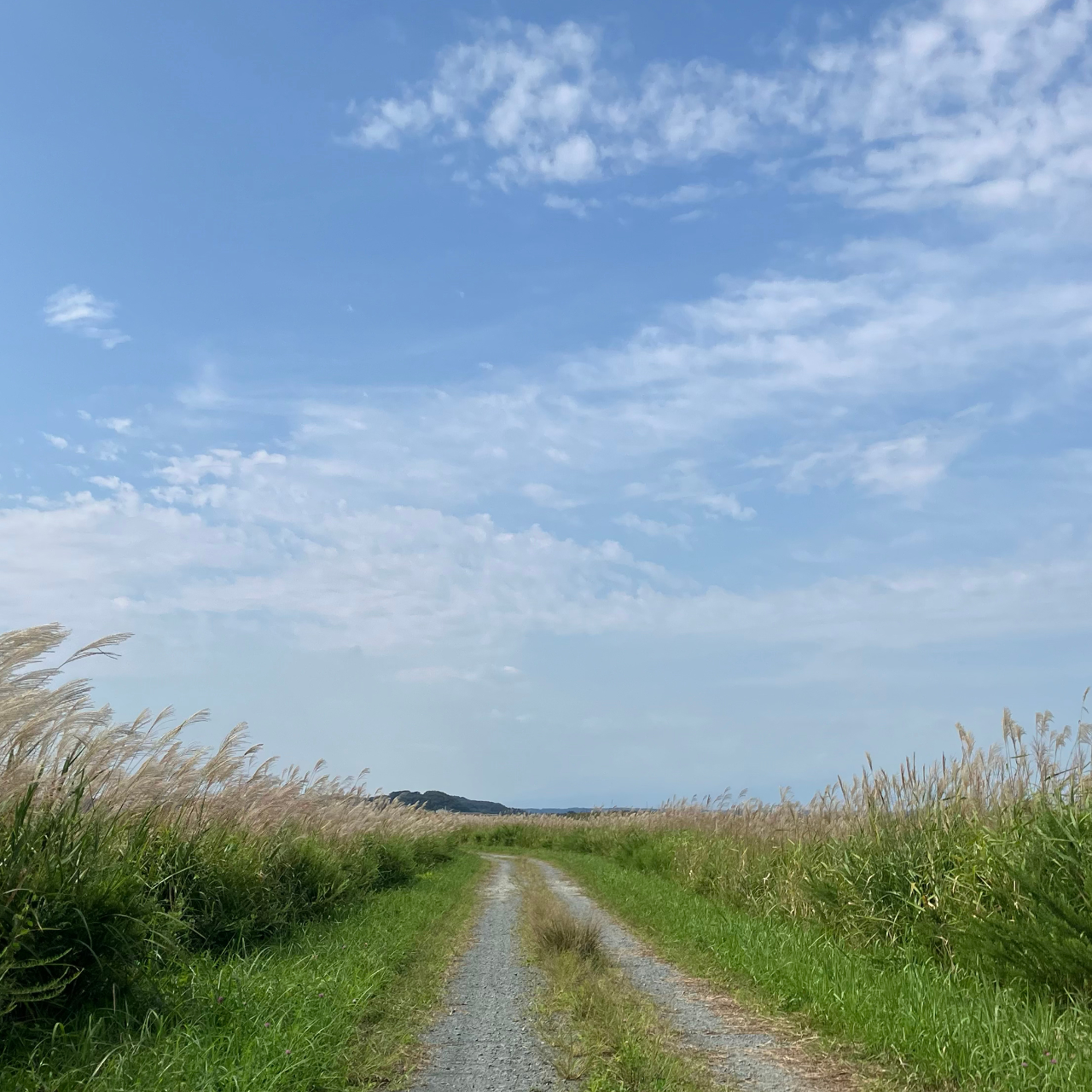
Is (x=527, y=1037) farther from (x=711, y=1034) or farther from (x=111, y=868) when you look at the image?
(x=111, y=868)

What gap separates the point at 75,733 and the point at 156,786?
1806 millimetres

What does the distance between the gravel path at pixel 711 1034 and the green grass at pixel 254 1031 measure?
2.07 metres

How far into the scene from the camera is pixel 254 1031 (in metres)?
5.38

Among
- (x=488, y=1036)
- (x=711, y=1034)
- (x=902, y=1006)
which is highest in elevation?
(x=902, y=1006)

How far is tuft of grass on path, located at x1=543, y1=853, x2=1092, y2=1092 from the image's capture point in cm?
470

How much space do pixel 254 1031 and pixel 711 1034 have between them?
3.37 metres

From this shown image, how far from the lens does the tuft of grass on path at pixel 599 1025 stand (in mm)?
5277

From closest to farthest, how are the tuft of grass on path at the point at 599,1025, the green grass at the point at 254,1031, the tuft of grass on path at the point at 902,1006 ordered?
the green grass at the point at 254,1031, the tuft of grass on path at the point at 902,1006, the tuft of grass on path at the point at 599,1025

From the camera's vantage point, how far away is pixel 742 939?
31.4 ft

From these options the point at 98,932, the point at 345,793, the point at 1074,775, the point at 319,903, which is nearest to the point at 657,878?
the point at 345,793

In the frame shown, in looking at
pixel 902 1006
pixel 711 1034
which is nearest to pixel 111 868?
pixel 711 1034

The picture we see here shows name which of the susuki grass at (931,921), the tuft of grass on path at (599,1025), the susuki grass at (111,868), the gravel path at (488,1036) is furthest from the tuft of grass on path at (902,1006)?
the susuki grass at (111,868)

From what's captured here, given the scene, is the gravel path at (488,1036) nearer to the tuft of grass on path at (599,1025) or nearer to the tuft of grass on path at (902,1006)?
the tuft of grass on path at (599,1025)

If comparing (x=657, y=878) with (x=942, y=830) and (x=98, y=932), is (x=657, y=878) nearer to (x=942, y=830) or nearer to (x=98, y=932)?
(x=942, y=830)
